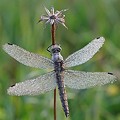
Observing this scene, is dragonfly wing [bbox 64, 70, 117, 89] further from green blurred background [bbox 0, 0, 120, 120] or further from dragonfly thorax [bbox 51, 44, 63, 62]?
green blurred background [bbox 0, 0, 120, 120]

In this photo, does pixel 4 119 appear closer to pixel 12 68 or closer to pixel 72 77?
pixel 12 68

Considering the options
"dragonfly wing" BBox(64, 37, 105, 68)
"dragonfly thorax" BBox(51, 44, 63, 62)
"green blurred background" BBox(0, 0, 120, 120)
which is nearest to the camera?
"dragonfly thorax" BBox(51, 44, 63, 62)

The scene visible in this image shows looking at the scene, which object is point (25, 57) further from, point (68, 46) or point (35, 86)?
point (68, 46)

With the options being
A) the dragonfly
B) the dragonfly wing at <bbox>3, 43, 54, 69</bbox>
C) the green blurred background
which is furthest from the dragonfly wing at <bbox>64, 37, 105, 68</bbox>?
the green blurred background

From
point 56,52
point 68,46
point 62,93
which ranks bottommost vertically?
point 62,93

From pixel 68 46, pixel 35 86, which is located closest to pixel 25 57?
pixel 35 86

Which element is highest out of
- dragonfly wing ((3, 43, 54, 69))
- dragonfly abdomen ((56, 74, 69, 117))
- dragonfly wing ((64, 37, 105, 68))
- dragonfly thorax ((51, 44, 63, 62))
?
dragonfly wing ((64, 37, 105, 68))

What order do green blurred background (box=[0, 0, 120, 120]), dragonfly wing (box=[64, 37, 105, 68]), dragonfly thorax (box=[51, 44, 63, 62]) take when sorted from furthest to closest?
1. green blurred background (box=[0, 0, 120, 120])
2. dragonfly wing (box=[64, 37, 105, 68])
3. dragonfly thorax (box=[51, 44, 63, 62])

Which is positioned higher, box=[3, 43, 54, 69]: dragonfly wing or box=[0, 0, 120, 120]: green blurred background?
box=[0, 0, 120, 120]: green blurred background

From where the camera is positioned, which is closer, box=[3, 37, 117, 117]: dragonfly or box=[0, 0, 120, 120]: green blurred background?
box=[3, 37, 117, 117]: dragonfly
